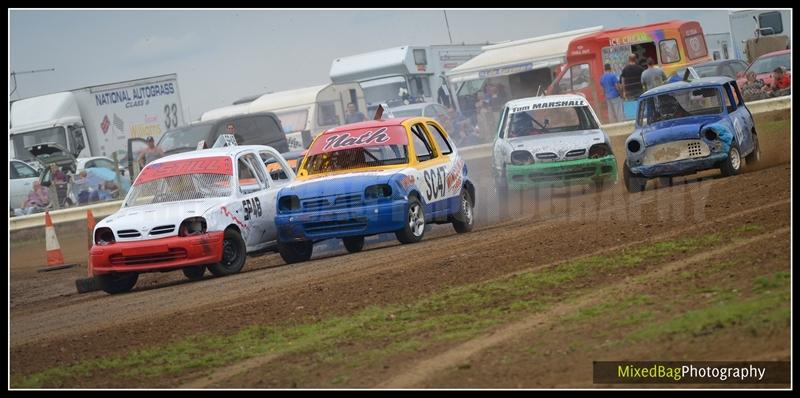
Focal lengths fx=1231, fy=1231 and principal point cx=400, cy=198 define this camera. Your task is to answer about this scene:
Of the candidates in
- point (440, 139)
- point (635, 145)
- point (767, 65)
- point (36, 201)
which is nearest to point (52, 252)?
point (440, 139)

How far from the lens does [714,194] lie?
1441cm

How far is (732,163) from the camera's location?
16203 mm

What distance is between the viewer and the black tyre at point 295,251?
14047mm

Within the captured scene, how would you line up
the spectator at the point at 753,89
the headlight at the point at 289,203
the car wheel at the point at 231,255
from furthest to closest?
the spectator at the point at 753,89
the headlight at the point at 289,203
the car wheel at the point at 231,255

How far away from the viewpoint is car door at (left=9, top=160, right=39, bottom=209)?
2701cm

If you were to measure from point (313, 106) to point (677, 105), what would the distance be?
16.6 m

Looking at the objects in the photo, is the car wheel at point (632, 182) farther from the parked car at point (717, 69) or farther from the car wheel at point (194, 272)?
the parked car at point (717, 69)

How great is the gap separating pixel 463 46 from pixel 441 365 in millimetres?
35039

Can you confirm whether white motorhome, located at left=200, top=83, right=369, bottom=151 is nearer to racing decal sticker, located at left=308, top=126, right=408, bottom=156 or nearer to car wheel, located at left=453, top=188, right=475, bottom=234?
car wheel, located at left=453, top=188, right=475, bottom=234

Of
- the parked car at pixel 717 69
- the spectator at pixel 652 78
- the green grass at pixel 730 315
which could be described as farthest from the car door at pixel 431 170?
the parked car at pixel 717 69

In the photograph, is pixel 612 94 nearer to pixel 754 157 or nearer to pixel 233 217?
pixel 754 157

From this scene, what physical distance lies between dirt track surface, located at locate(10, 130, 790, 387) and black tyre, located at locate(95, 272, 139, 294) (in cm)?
13

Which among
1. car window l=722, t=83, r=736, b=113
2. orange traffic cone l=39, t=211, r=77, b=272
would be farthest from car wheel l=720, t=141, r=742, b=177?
orange traffic cone l=39, t=211, r=77, b=272

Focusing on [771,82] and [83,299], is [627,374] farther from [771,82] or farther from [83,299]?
[771,82]
